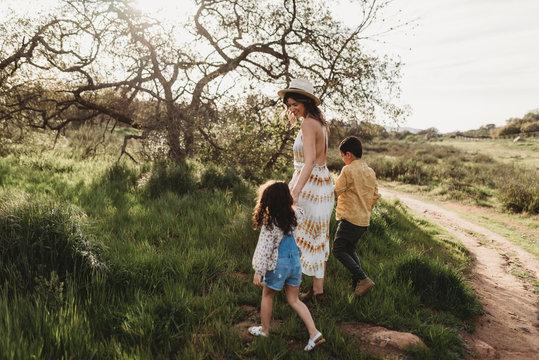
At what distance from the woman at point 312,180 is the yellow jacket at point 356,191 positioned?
0.33 m

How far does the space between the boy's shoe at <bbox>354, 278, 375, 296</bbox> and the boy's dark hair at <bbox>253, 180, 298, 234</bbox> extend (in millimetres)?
1522

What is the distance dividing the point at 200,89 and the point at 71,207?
6.78 m

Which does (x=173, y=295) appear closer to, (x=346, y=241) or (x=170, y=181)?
(x=346, y=241)

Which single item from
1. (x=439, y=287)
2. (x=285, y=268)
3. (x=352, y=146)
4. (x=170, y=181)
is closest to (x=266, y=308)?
(x=285, y=268)

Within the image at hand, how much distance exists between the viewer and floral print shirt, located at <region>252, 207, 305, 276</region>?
265cm

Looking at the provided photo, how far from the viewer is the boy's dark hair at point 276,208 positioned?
265cm

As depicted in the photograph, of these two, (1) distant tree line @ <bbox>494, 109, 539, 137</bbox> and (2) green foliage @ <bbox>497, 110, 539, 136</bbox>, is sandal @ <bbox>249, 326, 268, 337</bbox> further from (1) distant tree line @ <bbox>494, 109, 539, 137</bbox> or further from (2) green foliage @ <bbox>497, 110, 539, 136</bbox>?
(2) green foliage @ <bbox>497, 110, 539, 136</bbox>

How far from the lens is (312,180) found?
134 inches

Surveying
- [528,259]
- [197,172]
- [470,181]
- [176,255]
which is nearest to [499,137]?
[470,181]

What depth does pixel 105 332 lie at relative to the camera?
2643mm

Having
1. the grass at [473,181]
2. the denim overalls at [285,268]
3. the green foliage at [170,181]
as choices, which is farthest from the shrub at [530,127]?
the denim overalls at [285,268]

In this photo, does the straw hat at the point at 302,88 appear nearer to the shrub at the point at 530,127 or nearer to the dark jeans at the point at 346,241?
the dark jeans at the point at 346,241

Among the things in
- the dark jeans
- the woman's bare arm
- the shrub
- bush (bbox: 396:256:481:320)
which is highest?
the shrub

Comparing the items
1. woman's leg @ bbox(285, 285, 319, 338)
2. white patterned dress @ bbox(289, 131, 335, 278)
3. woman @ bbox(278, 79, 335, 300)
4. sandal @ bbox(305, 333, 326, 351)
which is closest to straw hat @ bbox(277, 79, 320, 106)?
woman @ bbox(278, 79, 335, 300)
